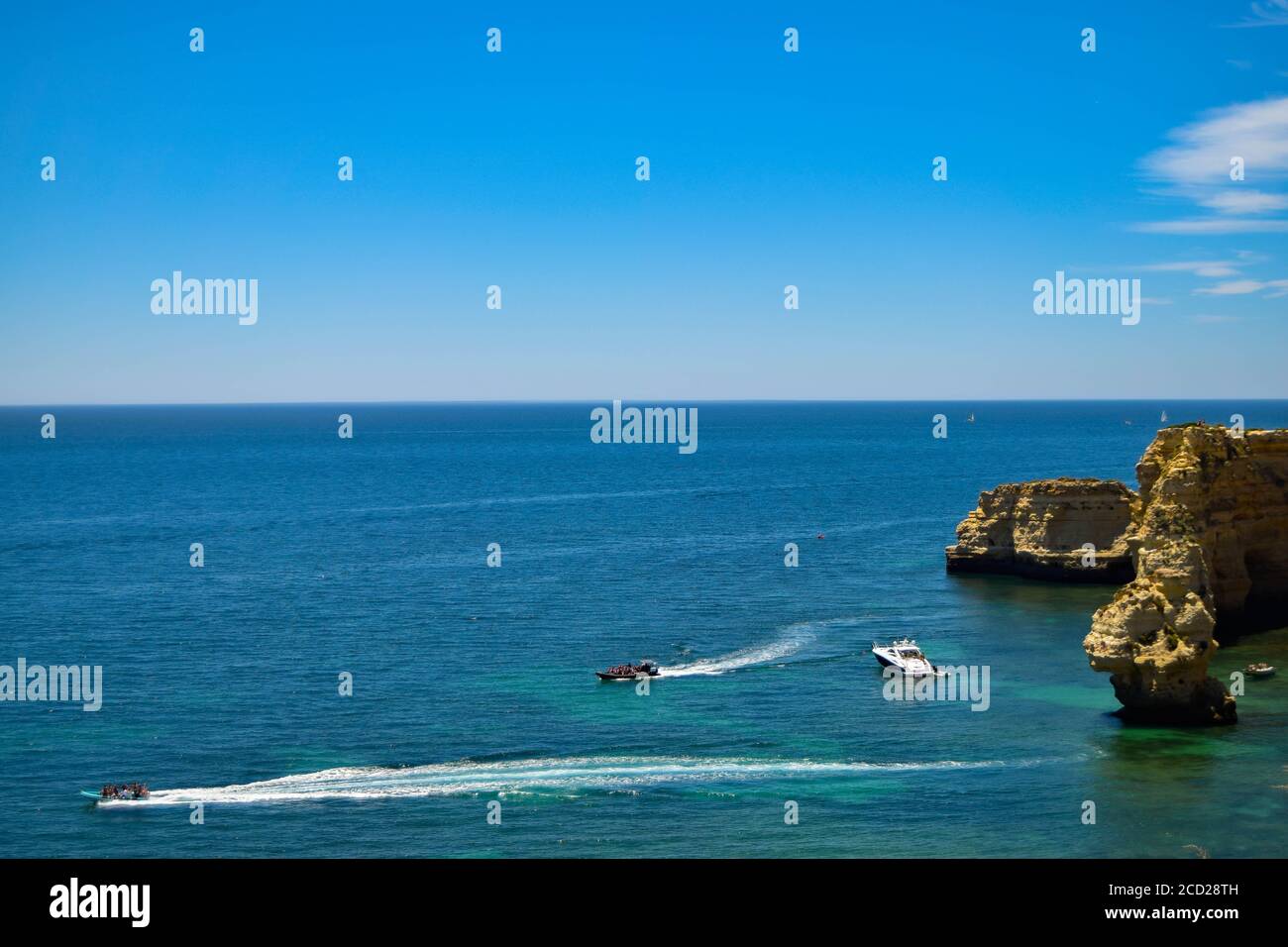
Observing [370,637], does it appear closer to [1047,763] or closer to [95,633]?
[95,633]

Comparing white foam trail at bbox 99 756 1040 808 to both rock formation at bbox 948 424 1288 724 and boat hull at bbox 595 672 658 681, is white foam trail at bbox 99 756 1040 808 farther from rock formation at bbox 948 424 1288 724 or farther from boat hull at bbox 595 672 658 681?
boat hull at bbox 595 672 658 681

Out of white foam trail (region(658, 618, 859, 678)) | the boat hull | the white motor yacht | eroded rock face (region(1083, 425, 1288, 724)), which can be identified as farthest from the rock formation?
the boat hull

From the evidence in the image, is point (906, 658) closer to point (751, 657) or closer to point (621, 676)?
point (751, 657)

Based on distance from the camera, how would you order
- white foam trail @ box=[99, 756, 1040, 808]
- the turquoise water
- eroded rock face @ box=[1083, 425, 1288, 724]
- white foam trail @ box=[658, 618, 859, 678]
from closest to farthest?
1. the turquoise water
2. white foam trail @ box=[99, 756, 1040, 808]
3. eroded rock face @ box=[1083, 425, 1288, 724]
4. white foam trail @ box=[658, 618, 859, 678]

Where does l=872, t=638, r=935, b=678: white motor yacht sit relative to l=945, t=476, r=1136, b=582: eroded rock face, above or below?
below

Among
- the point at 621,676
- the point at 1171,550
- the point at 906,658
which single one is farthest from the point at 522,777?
the point at 1171,550

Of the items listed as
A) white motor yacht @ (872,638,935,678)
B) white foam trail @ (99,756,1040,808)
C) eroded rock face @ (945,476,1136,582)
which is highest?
→ eroded rock face @ (945,476,1136,582)
